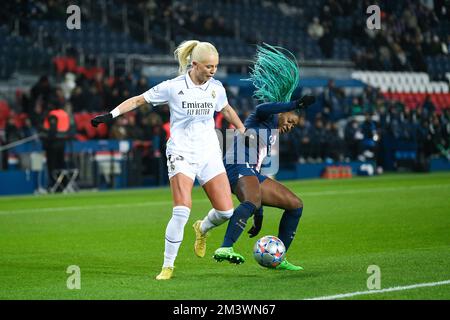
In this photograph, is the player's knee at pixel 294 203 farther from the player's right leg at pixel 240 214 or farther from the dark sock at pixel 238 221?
the dark sock at pixel 238 221

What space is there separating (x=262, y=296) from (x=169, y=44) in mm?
24670

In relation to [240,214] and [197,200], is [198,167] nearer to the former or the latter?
[240,214]

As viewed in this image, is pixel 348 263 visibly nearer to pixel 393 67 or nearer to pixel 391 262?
pixel 391 262

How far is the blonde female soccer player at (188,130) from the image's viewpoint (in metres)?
9.59

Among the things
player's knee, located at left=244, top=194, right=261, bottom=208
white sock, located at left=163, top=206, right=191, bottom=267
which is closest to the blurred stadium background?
player's knee, located at left=244, top=194, right=261, bottom=208

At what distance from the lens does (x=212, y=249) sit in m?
12.7

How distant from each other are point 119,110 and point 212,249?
3.63 m

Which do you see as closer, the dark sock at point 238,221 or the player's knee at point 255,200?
the dark sock at point 238,221

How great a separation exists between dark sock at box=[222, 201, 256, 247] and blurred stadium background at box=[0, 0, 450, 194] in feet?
44.9

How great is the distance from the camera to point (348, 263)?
10688mm

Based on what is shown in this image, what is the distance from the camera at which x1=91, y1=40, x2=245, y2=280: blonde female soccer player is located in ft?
31.5

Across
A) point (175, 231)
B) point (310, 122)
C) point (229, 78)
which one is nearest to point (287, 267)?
point (175, 231)

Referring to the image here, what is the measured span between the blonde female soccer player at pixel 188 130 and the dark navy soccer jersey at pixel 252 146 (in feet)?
2.26

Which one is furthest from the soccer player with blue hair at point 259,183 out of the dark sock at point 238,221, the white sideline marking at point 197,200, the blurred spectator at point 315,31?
the blurred spectator at point 315,31
